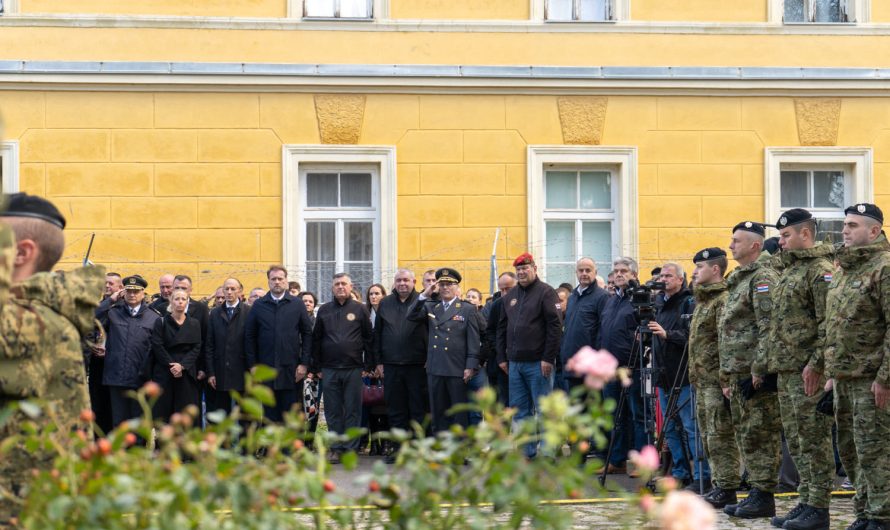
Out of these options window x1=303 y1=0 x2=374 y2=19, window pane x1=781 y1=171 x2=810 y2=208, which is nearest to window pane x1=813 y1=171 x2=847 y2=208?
window pane x1=781 y1=171 x2=810 y2=208

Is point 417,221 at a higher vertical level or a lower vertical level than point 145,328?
higher

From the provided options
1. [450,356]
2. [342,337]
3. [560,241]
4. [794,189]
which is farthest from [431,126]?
[450,356]

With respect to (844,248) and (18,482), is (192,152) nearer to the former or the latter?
(844,248)

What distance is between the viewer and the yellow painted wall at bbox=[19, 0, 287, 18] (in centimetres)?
1764

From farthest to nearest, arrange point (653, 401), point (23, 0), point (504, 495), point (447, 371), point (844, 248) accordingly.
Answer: point (23, 0), point (447, 371), point (653, 401), point (844, 248), point (504, 495)

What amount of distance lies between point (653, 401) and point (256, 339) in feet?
14.3

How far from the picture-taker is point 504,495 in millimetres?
3221

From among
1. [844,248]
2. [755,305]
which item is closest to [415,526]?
[844,248]

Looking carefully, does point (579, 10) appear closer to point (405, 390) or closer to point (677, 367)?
point (405, 390)

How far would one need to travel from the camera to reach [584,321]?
12.6 m

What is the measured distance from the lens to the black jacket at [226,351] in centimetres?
1363

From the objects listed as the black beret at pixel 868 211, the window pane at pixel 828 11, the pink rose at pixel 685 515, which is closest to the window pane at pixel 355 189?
the window pane at pixel 828 11

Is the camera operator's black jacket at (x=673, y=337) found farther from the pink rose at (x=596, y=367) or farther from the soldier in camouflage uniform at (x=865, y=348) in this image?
the pink rose at (x=596, y=367)

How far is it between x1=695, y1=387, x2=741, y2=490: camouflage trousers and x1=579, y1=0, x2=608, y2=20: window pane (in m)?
9.80
